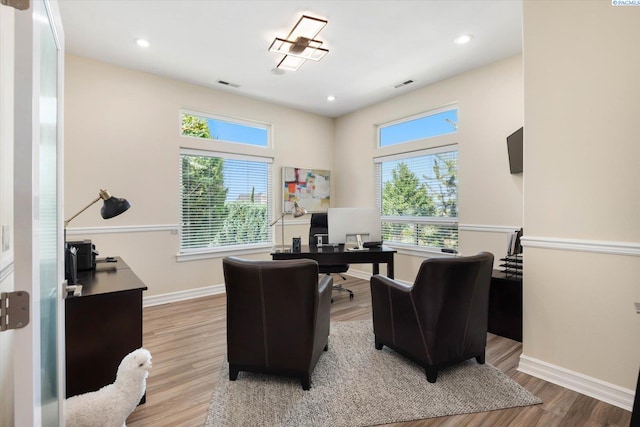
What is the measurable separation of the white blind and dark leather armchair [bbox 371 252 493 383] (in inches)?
113

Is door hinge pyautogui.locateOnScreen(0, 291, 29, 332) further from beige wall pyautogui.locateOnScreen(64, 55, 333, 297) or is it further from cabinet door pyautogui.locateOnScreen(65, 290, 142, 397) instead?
beige wall pyautogui.locateOnScreen(64, 55, 333, 297)

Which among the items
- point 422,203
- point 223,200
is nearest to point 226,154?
point 223,200

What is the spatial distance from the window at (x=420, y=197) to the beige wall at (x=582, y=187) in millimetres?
1805

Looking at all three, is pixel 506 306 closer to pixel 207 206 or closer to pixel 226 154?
pixel 207 206

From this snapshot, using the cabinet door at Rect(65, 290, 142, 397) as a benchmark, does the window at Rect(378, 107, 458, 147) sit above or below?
above

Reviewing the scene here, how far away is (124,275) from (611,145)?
10.9 feet

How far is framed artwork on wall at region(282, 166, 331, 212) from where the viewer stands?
505 centimetres

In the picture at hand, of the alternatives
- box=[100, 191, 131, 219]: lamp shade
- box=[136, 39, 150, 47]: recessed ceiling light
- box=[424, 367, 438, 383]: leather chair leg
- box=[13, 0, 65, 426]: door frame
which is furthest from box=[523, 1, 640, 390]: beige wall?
box=[136, 39, 150, 47]: recessed ceiling light

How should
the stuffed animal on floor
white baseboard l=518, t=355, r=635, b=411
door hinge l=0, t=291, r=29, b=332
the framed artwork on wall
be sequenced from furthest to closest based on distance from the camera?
the framed artwork on wall, white baseboard l=518, t=355, r=635, b=411, the stuffed animal on floor, door hinge l=0, t=291, r=29, b=332

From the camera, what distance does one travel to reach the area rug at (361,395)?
1786 mm

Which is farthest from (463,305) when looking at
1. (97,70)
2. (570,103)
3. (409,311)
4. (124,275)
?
(97,70)

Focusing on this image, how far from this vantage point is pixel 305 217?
17.7ft

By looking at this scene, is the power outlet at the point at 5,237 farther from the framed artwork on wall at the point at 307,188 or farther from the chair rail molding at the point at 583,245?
the framed artwork on wall at the point at 307,188

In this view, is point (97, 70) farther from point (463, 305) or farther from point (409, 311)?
point (463, 305)
